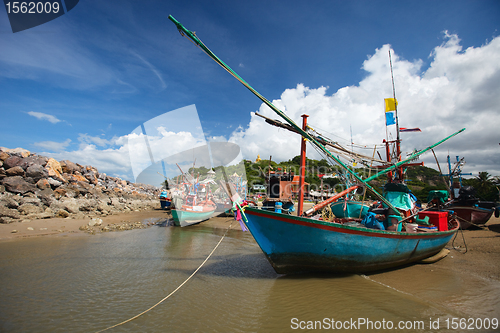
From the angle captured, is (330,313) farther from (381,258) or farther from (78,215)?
(78,215)

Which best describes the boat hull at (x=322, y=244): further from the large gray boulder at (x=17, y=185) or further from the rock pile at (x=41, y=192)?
the large gray boulder at (x=17, y=185)

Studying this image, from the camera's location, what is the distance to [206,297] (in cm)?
693

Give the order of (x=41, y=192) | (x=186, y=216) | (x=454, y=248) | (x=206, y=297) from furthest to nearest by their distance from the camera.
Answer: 1. (x=186, y=216)
2. (x=41, y=192)
3. (x=454, y=248)
4. (x=206, y=297)

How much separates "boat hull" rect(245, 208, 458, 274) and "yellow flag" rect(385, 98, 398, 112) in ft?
33.9

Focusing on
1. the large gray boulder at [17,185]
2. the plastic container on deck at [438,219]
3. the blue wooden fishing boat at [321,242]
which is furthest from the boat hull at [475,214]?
the large gray boulder at [17,185]

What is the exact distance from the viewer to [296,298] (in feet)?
21.6

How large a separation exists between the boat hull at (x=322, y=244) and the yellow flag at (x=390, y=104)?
33.9 feet

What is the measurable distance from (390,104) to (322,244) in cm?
1337

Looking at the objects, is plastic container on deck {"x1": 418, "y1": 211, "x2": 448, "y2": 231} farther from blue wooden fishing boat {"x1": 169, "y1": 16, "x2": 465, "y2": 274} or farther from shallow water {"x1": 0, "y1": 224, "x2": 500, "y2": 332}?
shallow water {"x1": 0, "y1": 224, "x2": 500, "y2": 332}

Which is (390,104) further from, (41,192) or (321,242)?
(41,192)

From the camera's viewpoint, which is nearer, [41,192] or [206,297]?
[206,297]

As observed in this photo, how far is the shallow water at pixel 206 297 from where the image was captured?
543 centimetres

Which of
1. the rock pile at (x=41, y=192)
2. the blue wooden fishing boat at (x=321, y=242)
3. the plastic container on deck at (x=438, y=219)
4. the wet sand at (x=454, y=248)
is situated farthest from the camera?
the rock pile at (x=41, y=192)

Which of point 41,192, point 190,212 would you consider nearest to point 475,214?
point 190,212
